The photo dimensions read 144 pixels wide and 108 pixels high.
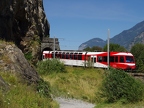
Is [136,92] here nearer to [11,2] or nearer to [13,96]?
[13,96]

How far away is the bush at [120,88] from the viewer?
16.7 m

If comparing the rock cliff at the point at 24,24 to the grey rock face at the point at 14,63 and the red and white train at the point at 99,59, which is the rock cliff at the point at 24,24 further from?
the grey rock face at the point at 14,63

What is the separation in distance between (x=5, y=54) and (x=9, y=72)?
1336 mm

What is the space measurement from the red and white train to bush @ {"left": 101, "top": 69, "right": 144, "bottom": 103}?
20.2 m

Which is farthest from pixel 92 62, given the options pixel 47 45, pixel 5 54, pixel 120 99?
pixel 5 54

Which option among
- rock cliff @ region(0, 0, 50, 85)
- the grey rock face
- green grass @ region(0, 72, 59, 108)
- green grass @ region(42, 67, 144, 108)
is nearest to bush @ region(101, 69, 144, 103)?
green grass @ region(42, 67, 144, 108)

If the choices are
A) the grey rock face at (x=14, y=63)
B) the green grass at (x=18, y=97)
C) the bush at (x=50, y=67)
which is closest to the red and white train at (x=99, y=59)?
→ the bush at (x=50, y=67)

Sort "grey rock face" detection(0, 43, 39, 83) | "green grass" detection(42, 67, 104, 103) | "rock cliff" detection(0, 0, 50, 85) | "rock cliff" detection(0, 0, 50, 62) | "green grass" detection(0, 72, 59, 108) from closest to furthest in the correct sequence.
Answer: "green grass" detection(0, 72, 59, 108) < "grey rock face" detection(0, 43, 39, 83) < "green grass" detection(42, 67, 104, 103) < "rock cliff" detection(0, 0, 50, 85) < "rock cliff" detection(0, 0, 50, 62)

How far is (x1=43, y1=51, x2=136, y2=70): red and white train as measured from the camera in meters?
41.1

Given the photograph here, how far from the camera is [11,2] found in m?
41.2

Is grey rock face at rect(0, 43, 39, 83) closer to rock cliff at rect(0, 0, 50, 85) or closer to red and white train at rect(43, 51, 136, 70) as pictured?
rock cliff at rect(0, 0, 50, 85)

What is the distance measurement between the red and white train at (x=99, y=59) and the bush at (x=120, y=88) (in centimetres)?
2021

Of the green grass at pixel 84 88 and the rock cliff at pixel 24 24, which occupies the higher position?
the rock cliff at pixel 24 24

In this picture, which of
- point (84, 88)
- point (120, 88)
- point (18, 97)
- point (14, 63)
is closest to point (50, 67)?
point (84, 88)
